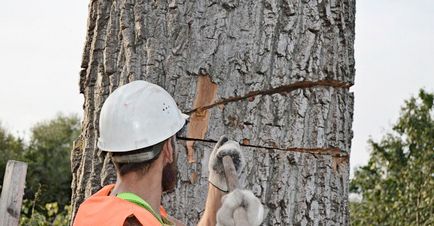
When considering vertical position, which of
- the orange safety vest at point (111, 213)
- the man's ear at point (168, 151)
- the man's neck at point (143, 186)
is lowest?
the orange safety vest at point (111, 213)

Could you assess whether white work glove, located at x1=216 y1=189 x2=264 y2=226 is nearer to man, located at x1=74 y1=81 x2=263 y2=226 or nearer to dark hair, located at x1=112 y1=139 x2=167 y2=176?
man, located at x1=74 y1=81 x2=263 y2=226

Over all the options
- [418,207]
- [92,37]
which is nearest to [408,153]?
[418,207]

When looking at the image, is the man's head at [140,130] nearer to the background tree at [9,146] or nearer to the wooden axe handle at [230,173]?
the wooden axe handle at [230,173]

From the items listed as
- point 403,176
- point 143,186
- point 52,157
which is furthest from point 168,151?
point 52,157

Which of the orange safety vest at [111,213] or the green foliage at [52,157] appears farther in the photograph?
the green foliage at [52,157]

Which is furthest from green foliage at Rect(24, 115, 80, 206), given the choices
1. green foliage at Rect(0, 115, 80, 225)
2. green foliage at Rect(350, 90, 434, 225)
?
green foliage at Rect(350, 90, 434, 225)

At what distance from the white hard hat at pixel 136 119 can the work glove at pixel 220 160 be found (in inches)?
8.9

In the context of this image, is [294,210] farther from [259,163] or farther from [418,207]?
[418,207]

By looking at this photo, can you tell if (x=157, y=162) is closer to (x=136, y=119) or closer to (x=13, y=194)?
(x=136, y=119)

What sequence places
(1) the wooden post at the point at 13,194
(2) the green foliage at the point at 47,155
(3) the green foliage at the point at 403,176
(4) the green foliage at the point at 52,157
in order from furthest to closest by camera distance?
(4) the green foliage at the point at 52,157 → (2) the green foliage at the point at 47,155 → (3) the green foliage at the point at 403,176 → (1) the wooden post at the point at 13,194

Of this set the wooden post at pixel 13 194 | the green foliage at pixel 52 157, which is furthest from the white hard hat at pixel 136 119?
the green foliage at pixel 52 157

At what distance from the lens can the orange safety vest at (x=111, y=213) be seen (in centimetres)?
294

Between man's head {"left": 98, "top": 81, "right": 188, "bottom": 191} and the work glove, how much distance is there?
216 mm

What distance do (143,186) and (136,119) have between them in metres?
0.24
